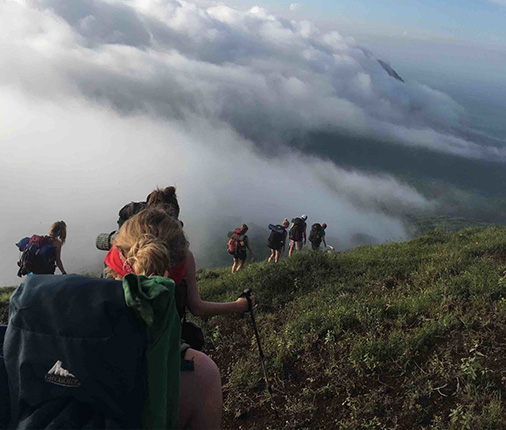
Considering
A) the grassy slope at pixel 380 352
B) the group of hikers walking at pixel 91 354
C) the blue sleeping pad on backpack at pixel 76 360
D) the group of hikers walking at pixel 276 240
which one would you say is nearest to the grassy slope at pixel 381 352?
the grassy slope at pixel 380 352

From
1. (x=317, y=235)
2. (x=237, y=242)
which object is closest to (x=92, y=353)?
(x=237, y=242)

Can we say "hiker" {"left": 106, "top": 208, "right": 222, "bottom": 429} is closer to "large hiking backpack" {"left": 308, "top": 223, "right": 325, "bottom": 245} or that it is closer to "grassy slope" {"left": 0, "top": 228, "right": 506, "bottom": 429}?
"grassy slope" {"left": 0, "top": 228, "right": 506, "bottom": 429}

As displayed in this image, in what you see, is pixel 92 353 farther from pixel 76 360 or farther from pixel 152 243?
pixel 152 243

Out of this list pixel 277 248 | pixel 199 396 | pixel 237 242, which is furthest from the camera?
pixel 277 248

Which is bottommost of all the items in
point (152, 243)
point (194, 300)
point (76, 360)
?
point (194, 300)

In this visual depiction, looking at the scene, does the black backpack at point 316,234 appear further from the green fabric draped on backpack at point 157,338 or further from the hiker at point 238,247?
the green fabric draped on backpack at point 157,338

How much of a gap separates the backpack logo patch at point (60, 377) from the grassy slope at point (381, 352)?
309 centimetres

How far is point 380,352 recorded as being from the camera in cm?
475

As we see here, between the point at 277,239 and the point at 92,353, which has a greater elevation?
the point at 92,353

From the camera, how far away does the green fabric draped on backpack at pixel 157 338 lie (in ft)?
6.15

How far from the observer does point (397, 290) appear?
6.85 m

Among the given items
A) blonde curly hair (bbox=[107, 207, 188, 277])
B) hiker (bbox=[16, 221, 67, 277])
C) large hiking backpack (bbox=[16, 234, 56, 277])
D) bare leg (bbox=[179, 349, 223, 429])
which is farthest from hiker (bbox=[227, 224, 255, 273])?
bare leg (bbox=[179, 349, 223, 429])

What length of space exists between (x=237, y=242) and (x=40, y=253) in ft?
22.3

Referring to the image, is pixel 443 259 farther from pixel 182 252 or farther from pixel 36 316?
pixel 36 316
